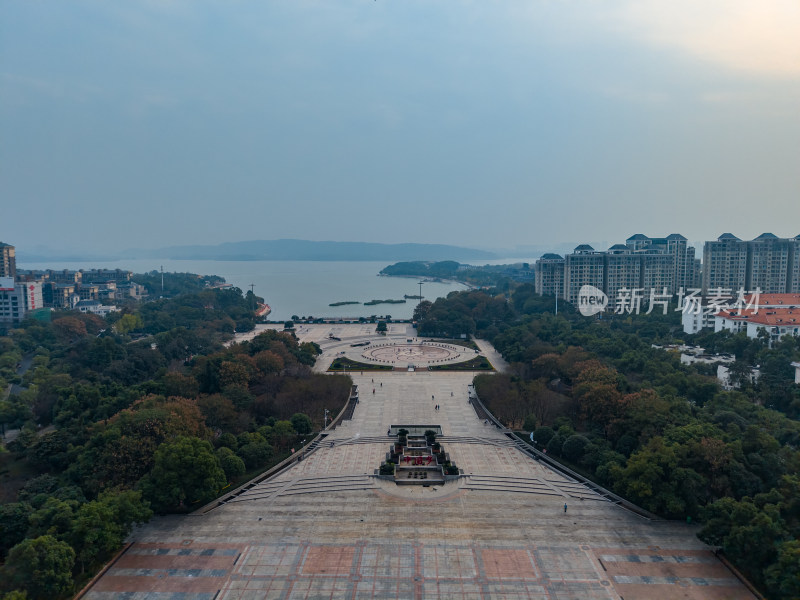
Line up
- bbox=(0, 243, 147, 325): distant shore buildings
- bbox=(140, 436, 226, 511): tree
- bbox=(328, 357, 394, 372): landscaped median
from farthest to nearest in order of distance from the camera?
bbox=(0, 243, 147, 325): distant shore buildings
bbox=(328, 357, 394, 372): landscaped median
bbox=(140, 436, 226, 511): tree

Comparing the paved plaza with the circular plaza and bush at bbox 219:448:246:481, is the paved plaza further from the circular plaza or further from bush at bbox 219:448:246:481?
the circular plaza

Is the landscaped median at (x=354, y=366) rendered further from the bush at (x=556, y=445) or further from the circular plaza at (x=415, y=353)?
the bush at (x=556, y=445)

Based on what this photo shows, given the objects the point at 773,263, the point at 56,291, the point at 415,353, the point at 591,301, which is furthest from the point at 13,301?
the point at 773,263

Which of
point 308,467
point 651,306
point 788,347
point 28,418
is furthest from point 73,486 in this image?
point 651,306

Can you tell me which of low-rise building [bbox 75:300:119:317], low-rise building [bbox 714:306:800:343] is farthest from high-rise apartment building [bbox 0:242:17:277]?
low-rise building [bbox 714:306:800:343]

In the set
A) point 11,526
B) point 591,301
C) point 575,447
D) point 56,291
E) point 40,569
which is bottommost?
point 11,526

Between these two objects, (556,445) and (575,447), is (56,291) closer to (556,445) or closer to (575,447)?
(556,445)

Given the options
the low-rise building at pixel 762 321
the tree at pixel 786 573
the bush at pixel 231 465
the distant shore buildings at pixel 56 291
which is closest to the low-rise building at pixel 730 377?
the low-rise building at pixel 762 321
